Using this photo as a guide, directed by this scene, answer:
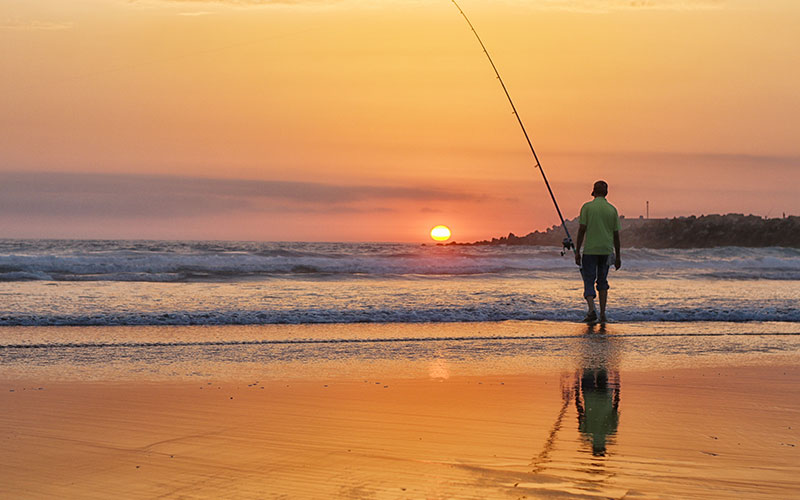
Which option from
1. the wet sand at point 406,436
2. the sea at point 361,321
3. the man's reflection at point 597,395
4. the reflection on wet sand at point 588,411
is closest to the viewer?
the wet sand at point 406,436

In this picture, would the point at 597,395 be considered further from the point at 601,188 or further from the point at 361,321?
the point at 601,188

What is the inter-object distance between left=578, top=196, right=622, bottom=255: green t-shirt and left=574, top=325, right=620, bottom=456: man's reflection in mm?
2340

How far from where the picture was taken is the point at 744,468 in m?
3.31

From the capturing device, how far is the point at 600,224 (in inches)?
381

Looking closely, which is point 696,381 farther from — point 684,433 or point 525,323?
point 525,323

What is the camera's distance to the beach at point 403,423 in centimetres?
309

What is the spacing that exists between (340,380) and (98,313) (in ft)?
17.9

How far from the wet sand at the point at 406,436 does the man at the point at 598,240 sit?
3.96 metres

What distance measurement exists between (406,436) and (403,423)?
287 mm

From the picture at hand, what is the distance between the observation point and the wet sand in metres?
3.05

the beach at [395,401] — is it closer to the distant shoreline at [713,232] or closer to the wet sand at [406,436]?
the wet sand at [406,436]

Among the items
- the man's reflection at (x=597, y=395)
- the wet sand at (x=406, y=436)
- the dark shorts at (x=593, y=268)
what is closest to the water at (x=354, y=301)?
the dark shorts at (x=593, y=268)

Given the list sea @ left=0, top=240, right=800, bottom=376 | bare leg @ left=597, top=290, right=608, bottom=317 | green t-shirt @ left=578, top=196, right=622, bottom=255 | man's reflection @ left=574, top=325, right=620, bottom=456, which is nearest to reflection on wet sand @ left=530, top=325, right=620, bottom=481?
man's reflection @ left=574, top=325, right=620, bottom=456

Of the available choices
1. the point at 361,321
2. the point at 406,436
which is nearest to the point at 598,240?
the point at 361,321
